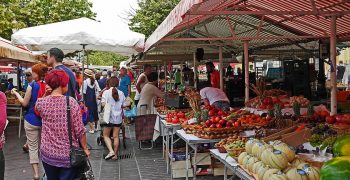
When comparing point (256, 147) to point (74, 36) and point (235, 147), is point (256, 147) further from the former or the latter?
point (74, 36)

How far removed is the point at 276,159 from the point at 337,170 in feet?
4.93

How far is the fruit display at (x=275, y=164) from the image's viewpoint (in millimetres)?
3363

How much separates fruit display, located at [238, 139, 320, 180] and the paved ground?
368 cm

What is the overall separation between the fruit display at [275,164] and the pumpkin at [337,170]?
1.09 m

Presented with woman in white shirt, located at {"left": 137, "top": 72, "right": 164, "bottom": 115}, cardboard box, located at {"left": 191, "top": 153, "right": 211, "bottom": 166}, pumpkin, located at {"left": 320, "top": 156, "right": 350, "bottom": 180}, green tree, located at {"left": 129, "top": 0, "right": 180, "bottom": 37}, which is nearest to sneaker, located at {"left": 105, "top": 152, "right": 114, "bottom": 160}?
woman in white shirt, located at {"left": 137, "top": 72, "right": 164, "bottom": 115}

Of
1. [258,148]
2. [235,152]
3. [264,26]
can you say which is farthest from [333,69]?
[264,26]

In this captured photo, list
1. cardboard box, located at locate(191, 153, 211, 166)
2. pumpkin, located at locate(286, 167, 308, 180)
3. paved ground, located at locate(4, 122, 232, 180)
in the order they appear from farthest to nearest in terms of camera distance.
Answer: paved ground, located at locate(4, 122, 232, 180) < cardboard box, located at locate(191, 153, 211, 166) < pumpkin, located at locate(286, 167, 308, 180)

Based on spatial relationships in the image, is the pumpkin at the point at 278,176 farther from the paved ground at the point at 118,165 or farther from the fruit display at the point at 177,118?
the paved ground at the point at 118,165

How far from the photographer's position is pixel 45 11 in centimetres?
2508

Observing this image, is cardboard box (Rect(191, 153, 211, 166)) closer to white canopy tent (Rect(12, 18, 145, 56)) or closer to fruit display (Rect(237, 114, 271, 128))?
fruit display (Rect(237, 114, 271, 128))

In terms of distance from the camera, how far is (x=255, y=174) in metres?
3.77

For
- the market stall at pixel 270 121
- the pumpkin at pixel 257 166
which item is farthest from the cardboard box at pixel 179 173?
the pumpkin at pixel 257 166

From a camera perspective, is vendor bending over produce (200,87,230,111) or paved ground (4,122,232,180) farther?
vendor bending over produce (200,87,230,111)

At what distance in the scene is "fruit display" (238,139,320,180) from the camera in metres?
3.36
